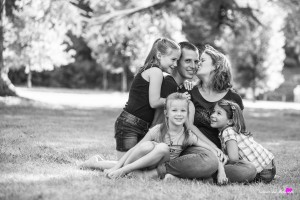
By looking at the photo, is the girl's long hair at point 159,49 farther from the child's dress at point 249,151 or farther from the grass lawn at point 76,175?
the grass lawn at point 76,175

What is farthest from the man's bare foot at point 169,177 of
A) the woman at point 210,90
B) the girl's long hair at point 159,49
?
the girl's long hair at point 159,49

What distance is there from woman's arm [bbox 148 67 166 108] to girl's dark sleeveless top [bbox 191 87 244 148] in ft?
1.35

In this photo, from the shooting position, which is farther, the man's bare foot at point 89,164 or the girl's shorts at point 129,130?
the girl's shorts at point 129,130

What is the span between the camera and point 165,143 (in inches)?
181

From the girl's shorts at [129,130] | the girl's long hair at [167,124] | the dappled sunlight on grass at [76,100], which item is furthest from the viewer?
the dappled sunlight on grass at [76,100]

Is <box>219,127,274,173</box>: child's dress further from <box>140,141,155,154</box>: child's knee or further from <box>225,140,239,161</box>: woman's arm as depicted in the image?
<box>140,141,155,154</box>: child's knee

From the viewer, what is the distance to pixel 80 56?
45.1m

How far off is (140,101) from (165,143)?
2.43 ft

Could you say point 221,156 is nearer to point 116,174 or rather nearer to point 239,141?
point 239,141

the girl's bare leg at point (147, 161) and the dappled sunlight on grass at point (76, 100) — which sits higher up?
the girl's bare leg at point (147, 161)

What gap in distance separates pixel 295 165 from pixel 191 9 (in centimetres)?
1567

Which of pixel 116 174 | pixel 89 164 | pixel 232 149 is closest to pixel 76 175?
pixel 116 174

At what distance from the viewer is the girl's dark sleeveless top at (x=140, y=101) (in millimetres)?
5082

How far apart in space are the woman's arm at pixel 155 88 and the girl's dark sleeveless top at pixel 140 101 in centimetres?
15
